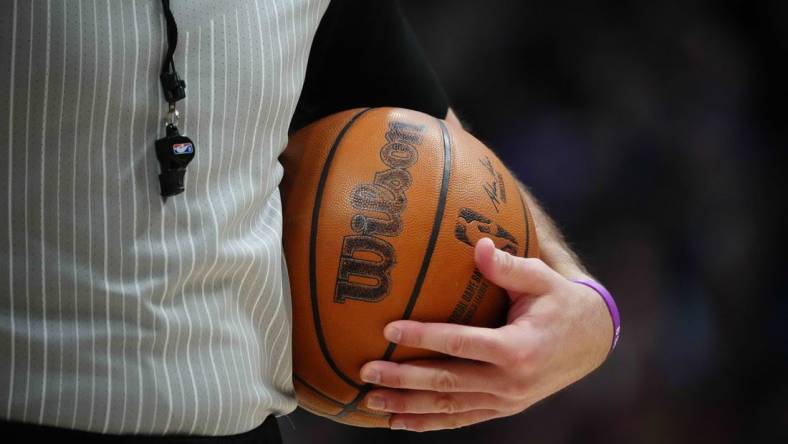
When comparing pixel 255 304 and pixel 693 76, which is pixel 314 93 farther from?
pixel 693 76

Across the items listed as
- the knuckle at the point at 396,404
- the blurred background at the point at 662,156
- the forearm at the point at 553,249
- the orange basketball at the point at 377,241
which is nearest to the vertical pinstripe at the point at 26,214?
the orange basketball at the point at 377,241

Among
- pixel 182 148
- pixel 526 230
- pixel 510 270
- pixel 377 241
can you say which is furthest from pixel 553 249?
pixel 182 148

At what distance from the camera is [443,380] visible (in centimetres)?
120

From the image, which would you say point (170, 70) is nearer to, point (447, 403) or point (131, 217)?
point (131, 217)

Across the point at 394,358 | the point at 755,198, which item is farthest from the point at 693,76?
the point at 394,358

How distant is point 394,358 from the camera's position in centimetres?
121

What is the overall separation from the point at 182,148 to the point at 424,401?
0.51 metres

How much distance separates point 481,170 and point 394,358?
29 cm

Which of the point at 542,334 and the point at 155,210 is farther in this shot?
the point at 542,334

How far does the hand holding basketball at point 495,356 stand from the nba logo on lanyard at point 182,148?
377 mm

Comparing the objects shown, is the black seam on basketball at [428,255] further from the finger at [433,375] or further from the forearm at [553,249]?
the forearm at [553,249]

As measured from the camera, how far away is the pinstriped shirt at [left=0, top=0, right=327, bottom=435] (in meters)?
0.85

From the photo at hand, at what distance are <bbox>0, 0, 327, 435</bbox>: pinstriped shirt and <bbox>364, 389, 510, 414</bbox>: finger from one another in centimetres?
23
